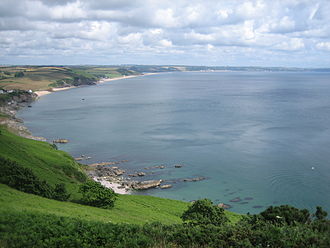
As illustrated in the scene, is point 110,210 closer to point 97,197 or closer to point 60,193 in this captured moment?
point 97,197

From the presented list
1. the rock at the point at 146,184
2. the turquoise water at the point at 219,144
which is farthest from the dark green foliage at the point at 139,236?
the rock at the point at 146,184

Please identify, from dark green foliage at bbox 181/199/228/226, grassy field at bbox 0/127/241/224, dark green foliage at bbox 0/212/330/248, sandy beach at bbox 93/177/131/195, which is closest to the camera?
dark green foliage at bbox 0/212/330/248

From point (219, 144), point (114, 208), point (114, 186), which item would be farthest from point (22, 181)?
point (219, 144)

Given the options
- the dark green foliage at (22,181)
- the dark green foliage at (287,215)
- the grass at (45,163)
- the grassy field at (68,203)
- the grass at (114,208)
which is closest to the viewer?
the dark green foliage at (287,215)

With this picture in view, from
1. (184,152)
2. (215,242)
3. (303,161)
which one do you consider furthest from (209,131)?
(215,242)

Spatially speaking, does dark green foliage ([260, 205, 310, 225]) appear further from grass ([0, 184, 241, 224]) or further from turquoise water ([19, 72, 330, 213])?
turquoise water ([19, 72, 330, 213])

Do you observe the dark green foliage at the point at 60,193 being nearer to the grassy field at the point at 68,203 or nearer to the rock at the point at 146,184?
the grassy field at the point at 68,203

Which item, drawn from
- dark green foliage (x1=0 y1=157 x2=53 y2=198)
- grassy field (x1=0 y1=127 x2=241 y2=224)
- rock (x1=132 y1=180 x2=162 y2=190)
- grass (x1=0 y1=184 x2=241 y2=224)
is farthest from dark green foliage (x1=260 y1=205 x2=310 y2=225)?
rock (x1=132 y1=180 x2=162 y2=190)
